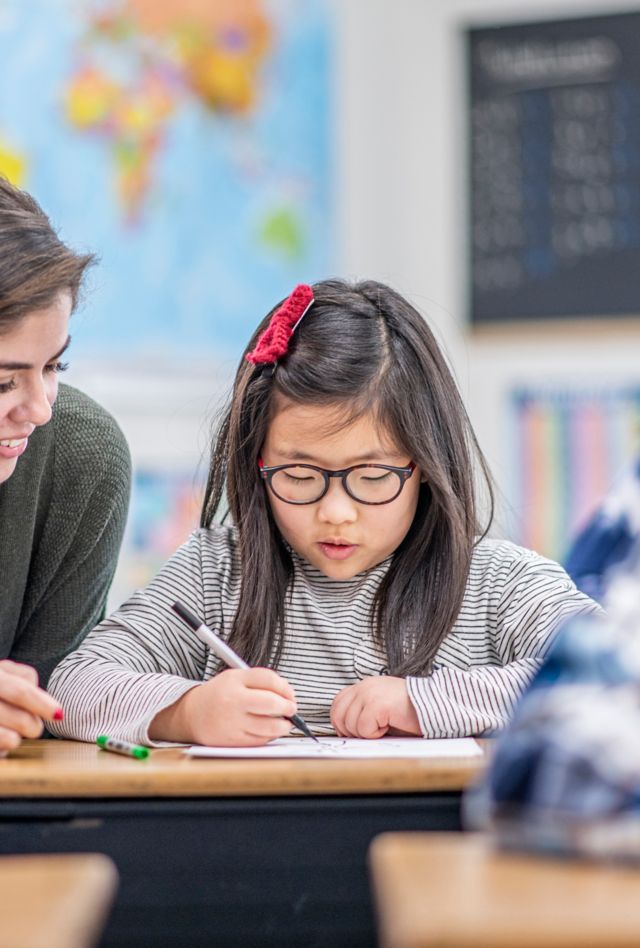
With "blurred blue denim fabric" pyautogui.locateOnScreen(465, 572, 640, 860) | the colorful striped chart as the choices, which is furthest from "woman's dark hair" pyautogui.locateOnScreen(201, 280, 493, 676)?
the colorful striped chart

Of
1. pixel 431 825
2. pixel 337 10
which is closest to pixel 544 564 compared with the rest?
pixel 431 825

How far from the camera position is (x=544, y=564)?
1607 millimetres

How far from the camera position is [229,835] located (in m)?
1.11

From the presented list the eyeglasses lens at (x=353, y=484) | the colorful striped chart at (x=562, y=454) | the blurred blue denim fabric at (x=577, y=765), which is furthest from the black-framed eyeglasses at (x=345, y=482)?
the colorful striped chart at (x=562, y=454)

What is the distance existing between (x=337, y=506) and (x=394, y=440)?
12 centimetres

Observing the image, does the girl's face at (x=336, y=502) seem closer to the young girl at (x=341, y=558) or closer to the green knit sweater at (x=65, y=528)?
the young girl at (x=341, y=558)

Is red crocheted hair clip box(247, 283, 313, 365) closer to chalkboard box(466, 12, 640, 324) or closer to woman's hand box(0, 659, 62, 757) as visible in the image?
woman's hand box(0, 659, 62, 757)

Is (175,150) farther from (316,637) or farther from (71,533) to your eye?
(316,637)

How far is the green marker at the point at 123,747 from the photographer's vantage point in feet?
4.02

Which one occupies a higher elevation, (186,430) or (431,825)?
(186,430)

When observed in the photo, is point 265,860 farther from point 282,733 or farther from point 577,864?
point 577,864

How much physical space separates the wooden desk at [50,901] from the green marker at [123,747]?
48 cm

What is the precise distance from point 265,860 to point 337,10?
95.0 inches

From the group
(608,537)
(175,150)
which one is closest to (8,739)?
(608,537)
